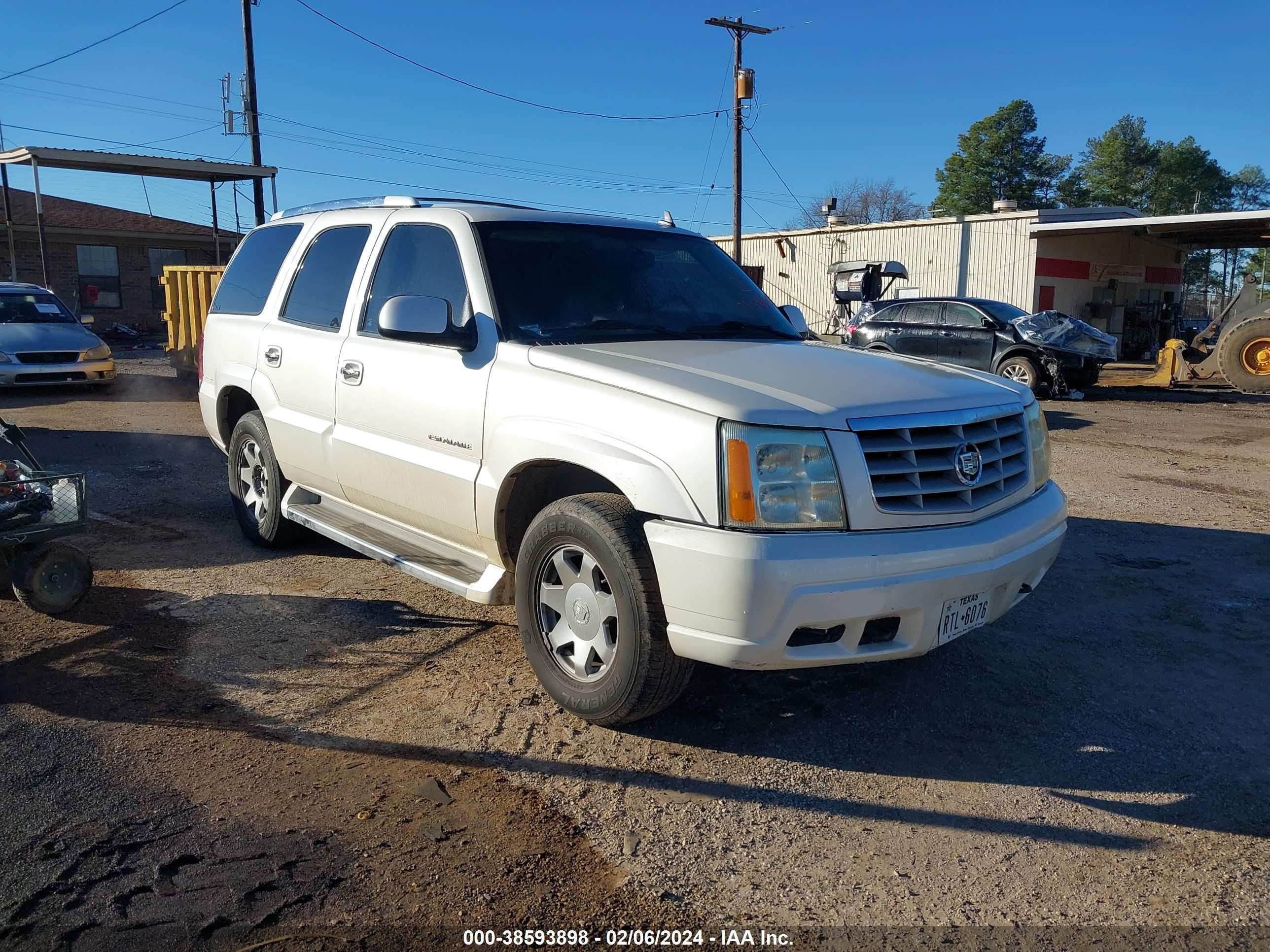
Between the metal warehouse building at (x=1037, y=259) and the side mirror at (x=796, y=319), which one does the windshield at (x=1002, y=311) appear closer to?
the metal warehouse building at (x=1037, y=259)

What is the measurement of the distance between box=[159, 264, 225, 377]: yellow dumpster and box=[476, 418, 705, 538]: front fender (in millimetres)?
13418

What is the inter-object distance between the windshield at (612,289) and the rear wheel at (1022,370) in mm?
12950

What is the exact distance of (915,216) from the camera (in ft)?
254

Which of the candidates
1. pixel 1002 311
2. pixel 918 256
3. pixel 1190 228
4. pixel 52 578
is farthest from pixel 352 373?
pixel 918 256

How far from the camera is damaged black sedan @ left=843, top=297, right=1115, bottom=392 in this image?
16781mm

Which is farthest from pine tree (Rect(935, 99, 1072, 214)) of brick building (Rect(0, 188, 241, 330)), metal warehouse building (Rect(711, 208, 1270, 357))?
brick building (Rect(0, 188, 241, 330))

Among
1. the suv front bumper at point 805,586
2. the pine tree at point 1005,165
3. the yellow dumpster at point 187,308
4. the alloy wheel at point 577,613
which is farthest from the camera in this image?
the pine tree at point 1005,165

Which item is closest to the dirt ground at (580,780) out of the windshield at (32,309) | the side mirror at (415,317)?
the side mirror at (415,317)

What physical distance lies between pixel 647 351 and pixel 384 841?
2.07 m

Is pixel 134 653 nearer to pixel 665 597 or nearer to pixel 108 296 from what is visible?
pixel 665 597

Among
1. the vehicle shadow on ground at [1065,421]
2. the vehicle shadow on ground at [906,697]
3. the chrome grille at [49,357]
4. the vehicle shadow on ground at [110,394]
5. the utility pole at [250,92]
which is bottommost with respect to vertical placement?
the vehicle shadow on ground at [1065,421]

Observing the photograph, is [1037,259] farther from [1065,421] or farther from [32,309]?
[32,309]

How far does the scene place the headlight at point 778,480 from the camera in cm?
321

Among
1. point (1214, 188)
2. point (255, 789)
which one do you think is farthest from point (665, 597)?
point (1214, 188)
